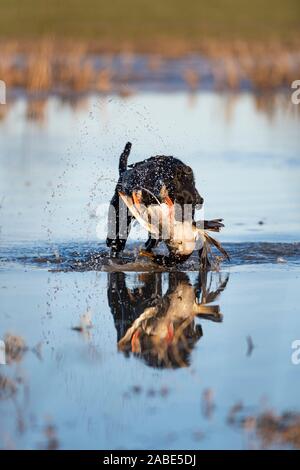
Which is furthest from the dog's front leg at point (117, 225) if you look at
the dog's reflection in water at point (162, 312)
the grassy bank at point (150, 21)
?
the grassy bank at point (150, 21)

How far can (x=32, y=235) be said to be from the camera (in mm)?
9258

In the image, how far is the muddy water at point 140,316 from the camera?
4969 millimetres

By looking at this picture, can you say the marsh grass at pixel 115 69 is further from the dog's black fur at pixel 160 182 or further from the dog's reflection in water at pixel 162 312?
the dog's reflection in water at pixel 162 312

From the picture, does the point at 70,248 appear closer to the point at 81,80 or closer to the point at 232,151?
the point at 232,151

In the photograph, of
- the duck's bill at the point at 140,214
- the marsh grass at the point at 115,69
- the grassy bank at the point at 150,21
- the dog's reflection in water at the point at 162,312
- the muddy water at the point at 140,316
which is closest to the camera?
the muddy water at the point at 140,316

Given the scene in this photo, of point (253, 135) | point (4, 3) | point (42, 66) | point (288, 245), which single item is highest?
point (4, 3)

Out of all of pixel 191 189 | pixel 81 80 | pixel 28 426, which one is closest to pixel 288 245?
pixel 191 189

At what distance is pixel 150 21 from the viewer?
3167cm

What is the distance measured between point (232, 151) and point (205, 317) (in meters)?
7.34

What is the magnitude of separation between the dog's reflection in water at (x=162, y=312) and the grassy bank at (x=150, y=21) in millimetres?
18685

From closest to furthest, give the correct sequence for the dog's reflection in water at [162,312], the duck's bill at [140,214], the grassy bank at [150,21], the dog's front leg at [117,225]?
the dog's reflection in water at [162,312] → the duck's bill at [140,214] → the dog's front leg at [117,225] → the grassy bank at [150,21]

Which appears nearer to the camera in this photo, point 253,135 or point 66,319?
point 66,319

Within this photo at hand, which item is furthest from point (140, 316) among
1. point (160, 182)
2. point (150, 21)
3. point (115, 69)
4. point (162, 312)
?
point (150, 21)

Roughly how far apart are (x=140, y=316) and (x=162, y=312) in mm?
158
